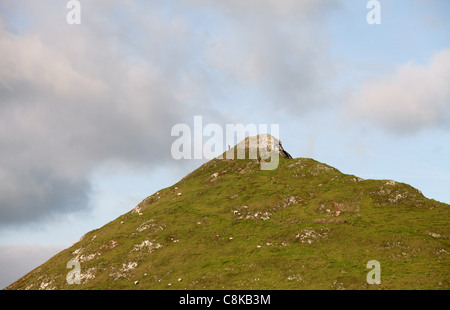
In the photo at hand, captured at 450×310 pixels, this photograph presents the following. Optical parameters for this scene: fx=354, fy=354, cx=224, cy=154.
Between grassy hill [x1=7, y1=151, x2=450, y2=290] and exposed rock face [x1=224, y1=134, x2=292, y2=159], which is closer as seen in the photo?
grassy hill [x1=7, y1=151, x2=450, y2=290]

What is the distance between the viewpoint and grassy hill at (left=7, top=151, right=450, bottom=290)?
7712 centimetres

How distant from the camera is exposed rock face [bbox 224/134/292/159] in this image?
15312 cm

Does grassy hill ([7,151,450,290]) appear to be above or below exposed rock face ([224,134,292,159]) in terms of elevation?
below

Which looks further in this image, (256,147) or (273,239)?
(256,147)

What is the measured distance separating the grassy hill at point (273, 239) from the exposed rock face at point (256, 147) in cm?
1992

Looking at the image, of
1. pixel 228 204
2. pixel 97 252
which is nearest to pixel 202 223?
pixel 228 204

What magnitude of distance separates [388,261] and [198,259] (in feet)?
149

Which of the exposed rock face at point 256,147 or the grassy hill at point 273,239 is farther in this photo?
the exposed rock face at point 256,147

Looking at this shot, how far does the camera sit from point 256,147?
156m

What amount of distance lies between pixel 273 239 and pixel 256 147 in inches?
2602

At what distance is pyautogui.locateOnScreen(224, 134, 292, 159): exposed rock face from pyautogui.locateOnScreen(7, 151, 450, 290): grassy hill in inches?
784

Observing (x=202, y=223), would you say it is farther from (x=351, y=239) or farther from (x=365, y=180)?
(x=365, y=180)

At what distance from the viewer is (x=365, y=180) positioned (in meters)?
114

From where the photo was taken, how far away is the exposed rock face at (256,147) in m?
153
